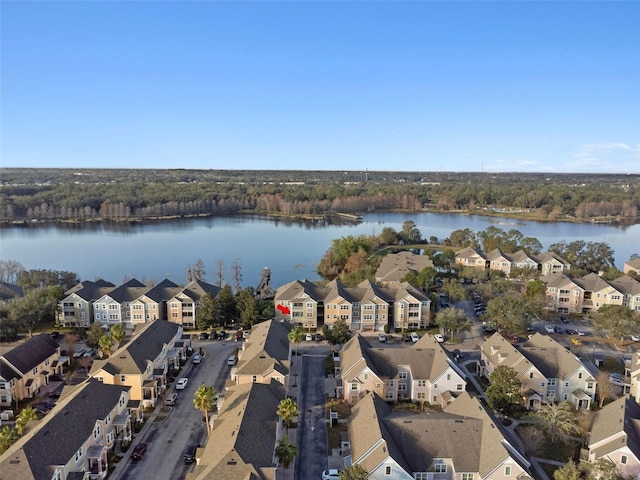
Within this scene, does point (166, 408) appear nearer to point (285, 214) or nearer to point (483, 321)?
point (483, 321)

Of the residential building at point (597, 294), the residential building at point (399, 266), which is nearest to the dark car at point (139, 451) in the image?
the residential building at point (399, 266)

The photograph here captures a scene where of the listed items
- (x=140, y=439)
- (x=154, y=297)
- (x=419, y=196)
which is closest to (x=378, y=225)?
(x=419, y=196)

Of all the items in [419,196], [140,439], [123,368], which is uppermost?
[419,196]

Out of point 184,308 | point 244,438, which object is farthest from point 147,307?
point 244,438

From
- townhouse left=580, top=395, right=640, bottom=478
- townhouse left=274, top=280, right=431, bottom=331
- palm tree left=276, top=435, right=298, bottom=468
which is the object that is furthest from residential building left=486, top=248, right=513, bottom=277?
palm tree left=276, top=435, right=298, bottom=468

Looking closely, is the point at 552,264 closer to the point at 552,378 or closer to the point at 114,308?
the point at 552,378

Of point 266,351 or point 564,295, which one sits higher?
point 266,351

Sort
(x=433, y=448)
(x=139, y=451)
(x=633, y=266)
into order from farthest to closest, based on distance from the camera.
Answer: (x=633, y=266)
(x=139, y=451)
(x=433, y=448)
